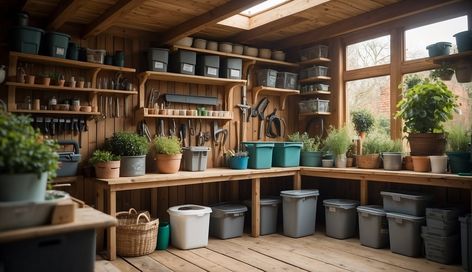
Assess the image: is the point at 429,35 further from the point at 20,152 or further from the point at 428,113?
the point at 20,152

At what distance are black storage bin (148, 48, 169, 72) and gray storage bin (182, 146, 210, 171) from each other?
91cm

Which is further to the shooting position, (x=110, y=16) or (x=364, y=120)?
(x=364, y=120)

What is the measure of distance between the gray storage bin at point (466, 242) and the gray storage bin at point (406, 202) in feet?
1.44

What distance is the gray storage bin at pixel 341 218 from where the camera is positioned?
168 inches

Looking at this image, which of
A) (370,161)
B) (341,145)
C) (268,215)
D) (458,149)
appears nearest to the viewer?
(458,149)

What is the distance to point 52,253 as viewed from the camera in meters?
1.67

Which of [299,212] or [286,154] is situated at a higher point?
[286,154]

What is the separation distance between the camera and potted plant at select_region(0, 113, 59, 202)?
1567 millimetres

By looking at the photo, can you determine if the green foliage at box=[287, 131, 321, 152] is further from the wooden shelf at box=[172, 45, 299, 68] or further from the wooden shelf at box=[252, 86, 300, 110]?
the wooden shelf at box=[172, 45, 299, 68]

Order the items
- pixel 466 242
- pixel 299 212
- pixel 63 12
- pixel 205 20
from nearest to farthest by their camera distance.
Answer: pixel 466 242, pixel 63 12, pixel 205 20, pixel 299 212

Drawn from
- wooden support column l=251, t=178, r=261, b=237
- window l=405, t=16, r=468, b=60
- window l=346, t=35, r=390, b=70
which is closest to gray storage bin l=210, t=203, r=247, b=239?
wooden support column l=251, t=178, r=261, b=237

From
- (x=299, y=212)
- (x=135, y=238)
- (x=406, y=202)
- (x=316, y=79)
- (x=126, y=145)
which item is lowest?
(x=135, y=238)

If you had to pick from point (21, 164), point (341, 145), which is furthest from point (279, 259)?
point (21, 164)

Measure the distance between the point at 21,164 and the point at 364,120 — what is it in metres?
3.73
